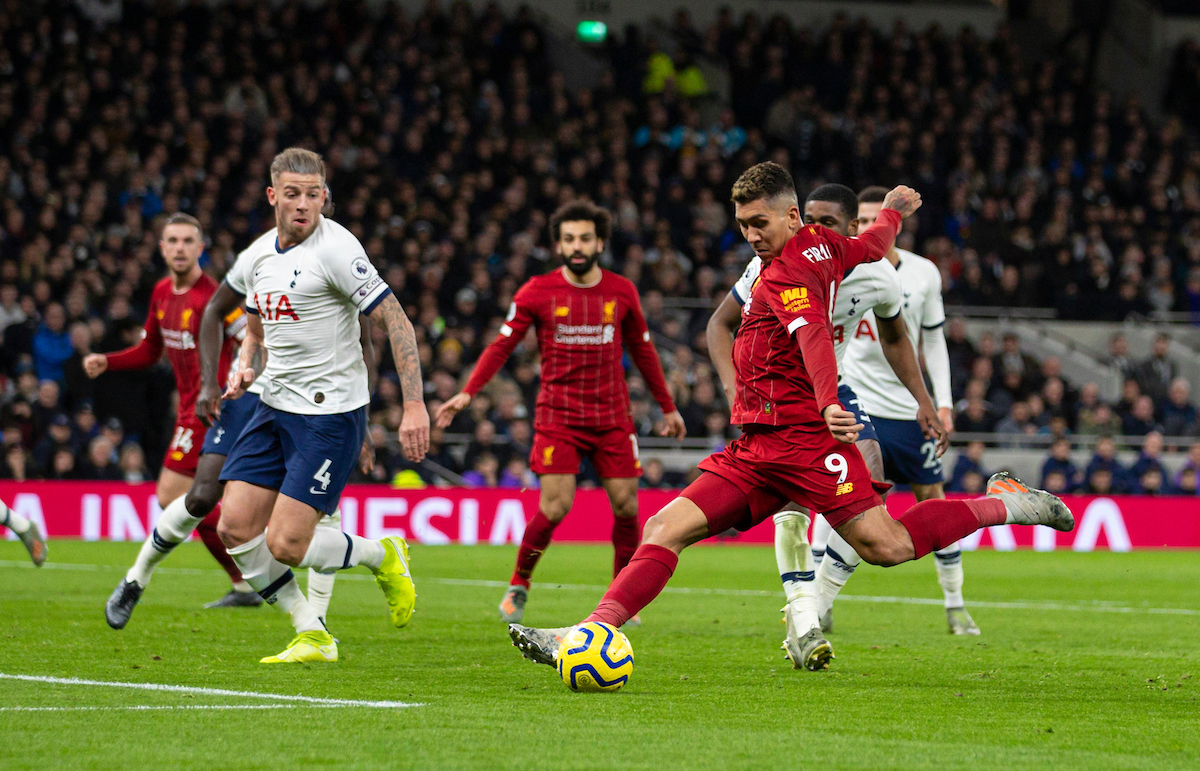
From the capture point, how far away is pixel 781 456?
6.27 meters

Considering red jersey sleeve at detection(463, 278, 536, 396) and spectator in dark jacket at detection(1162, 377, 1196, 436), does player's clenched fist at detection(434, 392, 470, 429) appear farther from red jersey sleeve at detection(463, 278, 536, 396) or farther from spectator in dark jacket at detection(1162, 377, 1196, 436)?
spectator in dark jacket at detection(1162, 377, 1196, 436)

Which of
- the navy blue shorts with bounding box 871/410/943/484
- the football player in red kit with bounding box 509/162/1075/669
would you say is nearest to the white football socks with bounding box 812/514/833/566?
the navy blue shorts with bounding box 871/410/943/484

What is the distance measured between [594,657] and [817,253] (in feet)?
5.89

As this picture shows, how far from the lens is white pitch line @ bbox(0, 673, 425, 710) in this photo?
5758 millimetres

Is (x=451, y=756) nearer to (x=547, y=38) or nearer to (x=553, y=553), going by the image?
(x=553, y=553)

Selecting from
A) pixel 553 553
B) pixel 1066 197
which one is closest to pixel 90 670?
pixel 553 553

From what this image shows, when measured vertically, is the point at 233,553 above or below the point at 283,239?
below

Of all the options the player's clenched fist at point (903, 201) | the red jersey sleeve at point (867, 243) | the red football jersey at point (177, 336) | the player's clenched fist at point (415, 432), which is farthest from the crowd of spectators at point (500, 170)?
the red jersey sleeve at point (867, 243)

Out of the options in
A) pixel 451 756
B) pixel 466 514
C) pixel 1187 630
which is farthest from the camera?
pixel 466 514

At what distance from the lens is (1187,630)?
967 cm

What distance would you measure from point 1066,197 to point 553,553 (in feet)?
42.7

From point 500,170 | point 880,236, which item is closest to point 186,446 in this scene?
point 880,236

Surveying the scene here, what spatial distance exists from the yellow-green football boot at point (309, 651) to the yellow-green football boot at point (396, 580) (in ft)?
2.35

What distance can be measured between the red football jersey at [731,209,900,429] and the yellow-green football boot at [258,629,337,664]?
2.22 metres
